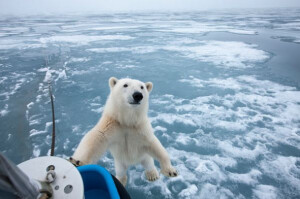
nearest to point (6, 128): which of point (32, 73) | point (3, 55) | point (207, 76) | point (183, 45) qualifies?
point (32, 73)

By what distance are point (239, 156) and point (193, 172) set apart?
79 cm

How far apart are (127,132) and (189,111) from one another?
239 centimetres

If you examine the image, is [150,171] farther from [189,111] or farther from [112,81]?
[189,111]

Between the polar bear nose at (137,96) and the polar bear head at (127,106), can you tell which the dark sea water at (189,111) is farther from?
the polar bear nose at (137,96)

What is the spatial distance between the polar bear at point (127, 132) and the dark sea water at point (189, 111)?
2.02 feet

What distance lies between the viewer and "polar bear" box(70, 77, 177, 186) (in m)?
2.04

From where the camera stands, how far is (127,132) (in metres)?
2.21

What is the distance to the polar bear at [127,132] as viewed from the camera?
2041 millimetres

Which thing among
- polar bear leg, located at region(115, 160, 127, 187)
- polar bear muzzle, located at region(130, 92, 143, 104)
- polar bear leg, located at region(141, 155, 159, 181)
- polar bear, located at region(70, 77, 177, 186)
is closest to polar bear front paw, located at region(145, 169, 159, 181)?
polar bear leg, located at region(141, 155, 159, 181)

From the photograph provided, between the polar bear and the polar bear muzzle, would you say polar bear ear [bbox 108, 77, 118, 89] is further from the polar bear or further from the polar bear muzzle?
the polar bear muzzle

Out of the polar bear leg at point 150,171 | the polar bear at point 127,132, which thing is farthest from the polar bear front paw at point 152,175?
the polar bear at point 127,132

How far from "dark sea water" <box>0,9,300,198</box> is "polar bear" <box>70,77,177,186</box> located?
0.62 meters

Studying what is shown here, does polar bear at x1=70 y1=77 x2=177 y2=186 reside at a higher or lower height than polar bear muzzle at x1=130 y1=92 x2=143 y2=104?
lower

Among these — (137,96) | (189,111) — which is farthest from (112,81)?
(189,111)
